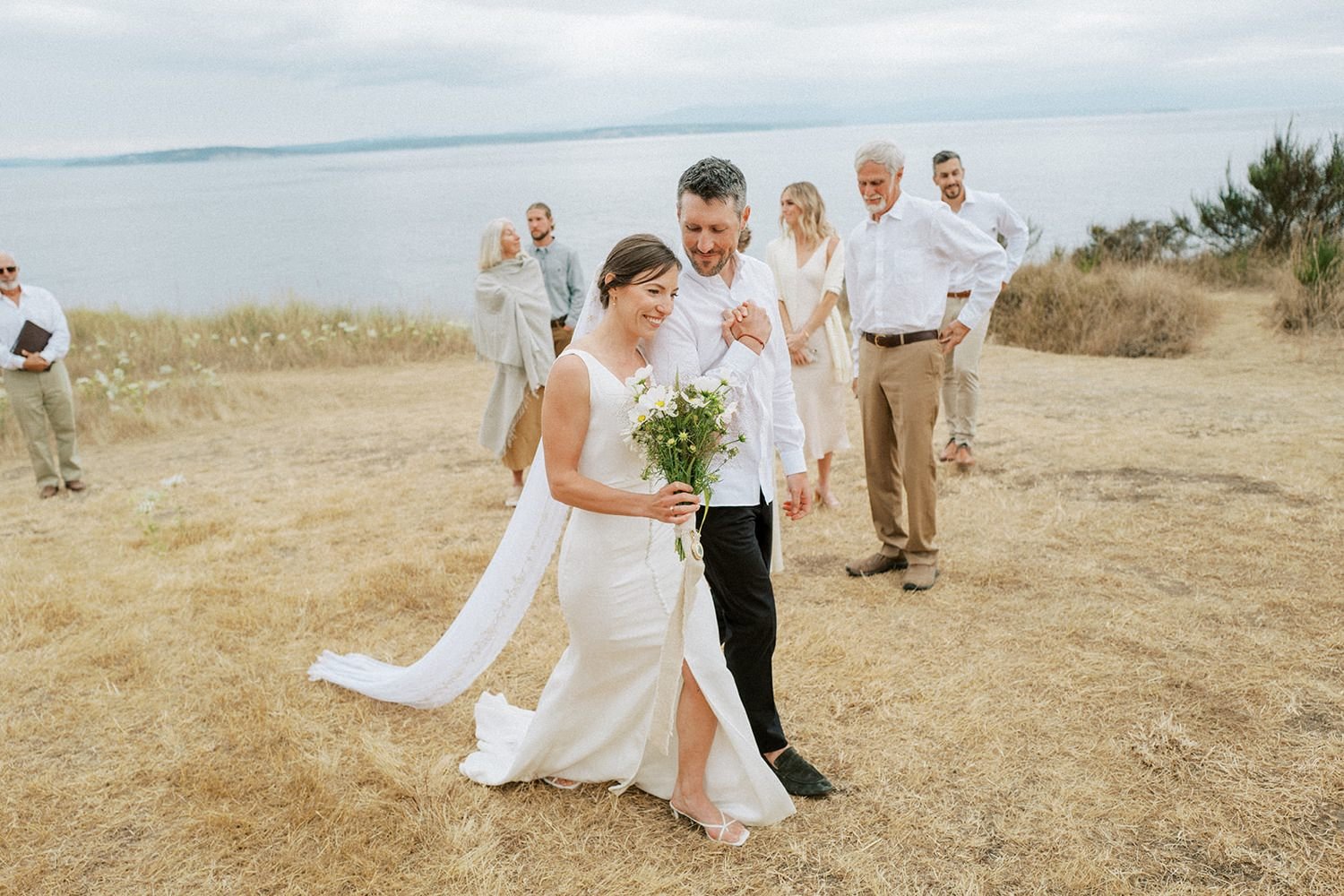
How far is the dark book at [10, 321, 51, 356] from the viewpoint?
25.3ft

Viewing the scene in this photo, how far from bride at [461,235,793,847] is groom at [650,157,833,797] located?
129mm

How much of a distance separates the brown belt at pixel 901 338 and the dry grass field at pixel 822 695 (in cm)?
128

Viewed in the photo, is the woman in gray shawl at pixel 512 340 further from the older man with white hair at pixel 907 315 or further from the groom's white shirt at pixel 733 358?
the groom's white shirt at pixel 733 358

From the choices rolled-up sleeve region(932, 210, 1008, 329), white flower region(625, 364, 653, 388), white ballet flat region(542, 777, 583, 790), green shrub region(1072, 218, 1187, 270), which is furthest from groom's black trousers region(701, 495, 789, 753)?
green shrub region(1072, 218, 1187, 270)

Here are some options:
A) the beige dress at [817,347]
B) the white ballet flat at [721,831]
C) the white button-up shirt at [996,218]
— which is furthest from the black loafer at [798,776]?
the white button-up shirt at [996,218]

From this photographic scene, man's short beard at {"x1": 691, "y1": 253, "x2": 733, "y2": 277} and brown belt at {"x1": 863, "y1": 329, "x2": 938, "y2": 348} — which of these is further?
brown belt at {"x1": 863, "y1": 329, "x2": 938, "y2": 348}

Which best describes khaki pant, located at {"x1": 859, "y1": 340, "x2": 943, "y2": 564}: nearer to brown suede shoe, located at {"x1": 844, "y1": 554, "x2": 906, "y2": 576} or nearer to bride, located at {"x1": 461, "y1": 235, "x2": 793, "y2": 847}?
brown suede shoe, located at {"x1": 844, "y1": 554, "x2": 906, "y2": 576}

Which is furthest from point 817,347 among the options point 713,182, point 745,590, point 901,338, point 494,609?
point 713,182

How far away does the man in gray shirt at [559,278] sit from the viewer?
26.0ft

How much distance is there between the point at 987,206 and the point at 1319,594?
3.65 metres

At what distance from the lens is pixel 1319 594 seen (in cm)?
469

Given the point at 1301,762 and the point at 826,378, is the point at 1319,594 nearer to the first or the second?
the point at 1301,762

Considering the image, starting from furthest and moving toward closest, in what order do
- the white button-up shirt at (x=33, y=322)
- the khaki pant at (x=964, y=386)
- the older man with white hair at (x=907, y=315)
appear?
the white button-up shirt at (x=33, y=322) < the khaki pant at (x=964, y=386) < the older man with white hair at (x=907, y=315)

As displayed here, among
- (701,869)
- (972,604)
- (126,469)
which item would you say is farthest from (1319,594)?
(126,469)
